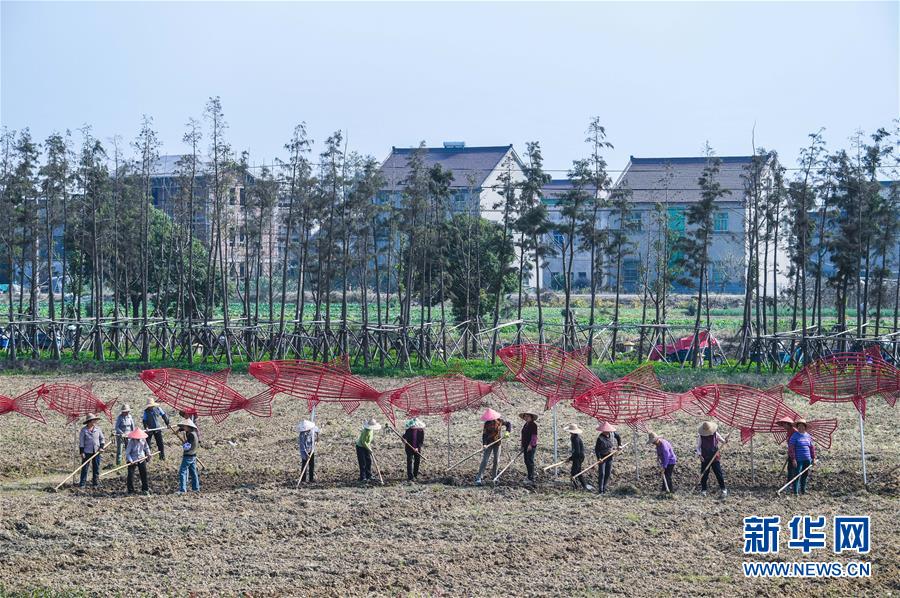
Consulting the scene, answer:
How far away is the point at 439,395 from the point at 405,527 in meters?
5.09

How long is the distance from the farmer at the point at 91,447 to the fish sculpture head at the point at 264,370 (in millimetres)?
2854

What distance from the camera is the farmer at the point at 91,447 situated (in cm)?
1655

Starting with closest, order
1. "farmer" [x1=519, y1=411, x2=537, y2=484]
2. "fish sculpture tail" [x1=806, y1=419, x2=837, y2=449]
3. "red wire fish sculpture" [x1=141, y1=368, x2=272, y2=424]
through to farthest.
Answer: "farmer" [x1=519, y1=411, x2=537, y2=484]
"fish sculpture tail" [x1=806, y1=419, x2=837, y2=449]
"red wire fish sculpture" [x1=141, y1=368, x2=272, y2=424]

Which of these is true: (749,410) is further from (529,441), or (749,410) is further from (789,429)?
(529,441)

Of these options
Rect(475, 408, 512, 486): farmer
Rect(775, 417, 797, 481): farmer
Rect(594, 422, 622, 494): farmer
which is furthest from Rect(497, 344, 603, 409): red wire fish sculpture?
Rect(775, 417, 797, 481): farmer

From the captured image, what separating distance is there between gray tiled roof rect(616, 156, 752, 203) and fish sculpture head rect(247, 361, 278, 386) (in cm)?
3031

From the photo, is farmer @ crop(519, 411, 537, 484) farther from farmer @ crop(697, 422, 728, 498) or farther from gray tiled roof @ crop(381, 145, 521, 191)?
gray tiled roof @ crop(381, 145, 521, 191)

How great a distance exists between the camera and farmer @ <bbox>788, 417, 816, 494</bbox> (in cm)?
1566

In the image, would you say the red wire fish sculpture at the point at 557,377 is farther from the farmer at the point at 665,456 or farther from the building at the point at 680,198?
the building at the point at 680,198

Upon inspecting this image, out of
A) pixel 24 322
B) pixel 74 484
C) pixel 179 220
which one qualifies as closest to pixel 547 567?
pixel 74 484

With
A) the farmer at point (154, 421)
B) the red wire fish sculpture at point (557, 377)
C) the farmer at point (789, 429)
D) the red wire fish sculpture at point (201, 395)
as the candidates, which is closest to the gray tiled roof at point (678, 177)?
the red wire fish sculpture at point (557, 377)

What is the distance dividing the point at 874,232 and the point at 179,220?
26.3 metres

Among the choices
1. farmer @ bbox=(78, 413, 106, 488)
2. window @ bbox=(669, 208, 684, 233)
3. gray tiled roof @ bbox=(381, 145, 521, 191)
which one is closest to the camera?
farmer @ bbox=(78, 413, 106, 488)

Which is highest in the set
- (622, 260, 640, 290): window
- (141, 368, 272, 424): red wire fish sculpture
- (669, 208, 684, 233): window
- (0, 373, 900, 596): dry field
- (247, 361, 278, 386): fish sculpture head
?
A: (669, 208, 684, 233): window
